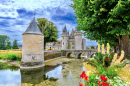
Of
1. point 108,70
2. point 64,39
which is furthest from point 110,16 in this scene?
point 64,39

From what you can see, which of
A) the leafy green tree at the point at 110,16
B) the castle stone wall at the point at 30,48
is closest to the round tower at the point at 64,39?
the castle stone wall at the point at 30,48

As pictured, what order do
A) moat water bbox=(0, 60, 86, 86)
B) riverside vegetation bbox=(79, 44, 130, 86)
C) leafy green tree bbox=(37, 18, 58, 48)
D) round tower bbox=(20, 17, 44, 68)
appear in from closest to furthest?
riverside vegetation bbox=(79, 44, 130, 86) < moat water bbox=(0, 60, 86, 86) < round tower bbox=(20, 17, 44, 68) < leafy green tree bbox=(37, 18, 58, 48)

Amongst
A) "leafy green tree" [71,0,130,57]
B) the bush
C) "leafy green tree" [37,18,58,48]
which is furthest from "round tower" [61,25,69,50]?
"leafy green tree" [71,0,130,57]

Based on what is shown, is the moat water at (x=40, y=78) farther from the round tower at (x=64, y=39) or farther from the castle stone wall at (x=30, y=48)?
the round tower at (x=64, y=39)

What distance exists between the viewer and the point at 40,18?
23547 mm

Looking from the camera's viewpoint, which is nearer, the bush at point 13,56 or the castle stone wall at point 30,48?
the castle stone wall at point 30,48

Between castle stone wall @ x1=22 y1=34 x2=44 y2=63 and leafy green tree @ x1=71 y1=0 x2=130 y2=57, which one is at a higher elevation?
leafy green tree @ x1=71 y1=0 x2=130 y2=57

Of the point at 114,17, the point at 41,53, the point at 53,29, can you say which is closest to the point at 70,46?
the point at 53,29

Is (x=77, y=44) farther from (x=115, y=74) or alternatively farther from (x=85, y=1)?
(x=115, y=74)

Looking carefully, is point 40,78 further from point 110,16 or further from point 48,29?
point 48,29

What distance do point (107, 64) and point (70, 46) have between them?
30346 mm

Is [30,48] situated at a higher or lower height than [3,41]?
lower

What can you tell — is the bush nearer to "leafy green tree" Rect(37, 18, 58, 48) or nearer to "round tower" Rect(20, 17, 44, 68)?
"round tower" Rect(20, 17, 44, 68)

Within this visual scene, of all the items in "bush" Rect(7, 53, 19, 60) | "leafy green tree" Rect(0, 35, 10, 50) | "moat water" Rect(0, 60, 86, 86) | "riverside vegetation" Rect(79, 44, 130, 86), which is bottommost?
"moat water" Rect(0, 60, 86, 86)
